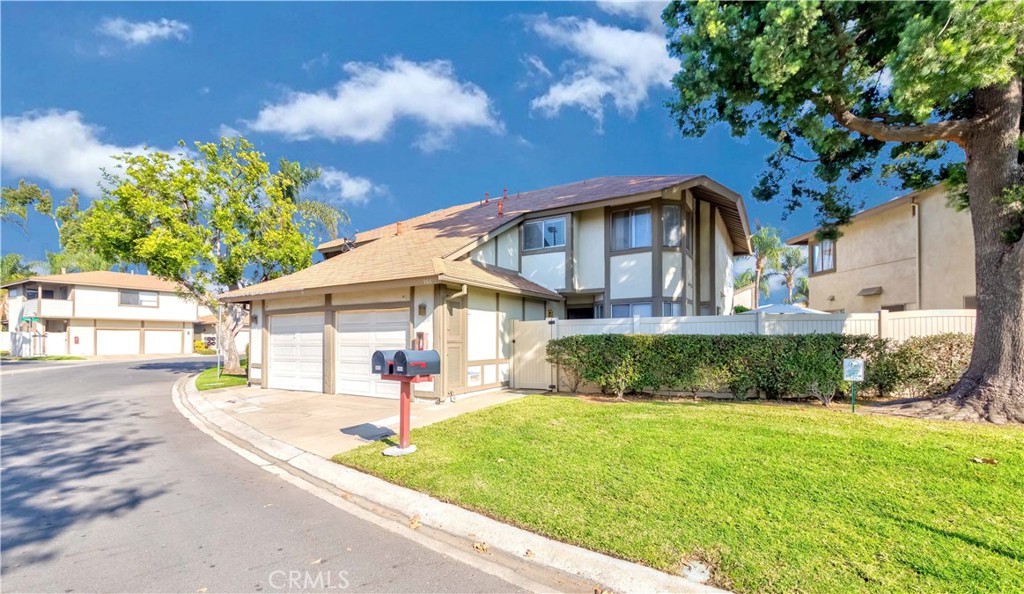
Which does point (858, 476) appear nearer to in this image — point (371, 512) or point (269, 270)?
point (371, 512)

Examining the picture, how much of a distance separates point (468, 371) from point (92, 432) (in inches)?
294

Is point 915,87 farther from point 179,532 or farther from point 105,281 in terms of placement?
point 105,281

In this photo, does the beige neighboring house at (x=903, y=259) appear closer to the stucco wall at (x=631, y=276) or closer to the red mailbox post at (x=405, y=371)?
the stucco wall at (x=631, y=276)

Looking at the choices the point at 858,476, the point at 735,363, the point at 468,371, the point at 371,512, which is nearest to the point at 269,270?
the point at 468,371

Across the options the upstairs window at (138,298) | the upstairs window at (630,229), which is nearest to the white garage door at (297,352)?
the upstairs window at (630,229)

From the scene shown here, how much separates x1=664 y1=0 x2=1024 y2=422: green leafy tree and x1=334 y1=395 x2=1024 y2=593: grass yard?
1.72 meters

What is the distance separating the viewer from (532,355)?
39.2 feet

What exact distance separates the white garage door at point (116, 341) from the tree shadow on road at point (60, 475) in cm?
3346

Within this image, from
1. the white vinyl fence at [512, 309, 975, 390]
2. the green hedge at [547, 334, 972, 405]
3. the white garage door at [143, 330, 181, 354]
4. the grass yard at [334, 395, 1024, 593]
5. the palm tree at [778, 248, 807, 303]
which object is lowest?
the white garage door at [143, 330, 181, 354]

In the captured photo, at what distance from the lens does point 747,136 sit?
30.1 feet

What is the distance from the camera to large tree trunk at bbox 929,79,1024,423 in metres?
6.85

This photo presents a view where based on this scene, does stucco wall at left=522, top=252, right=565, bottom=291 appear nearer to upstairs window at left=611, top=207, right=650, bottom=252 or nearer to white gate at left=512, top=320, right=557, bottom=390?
upstairs window at left=611, top=207, right=650, bottom=252
